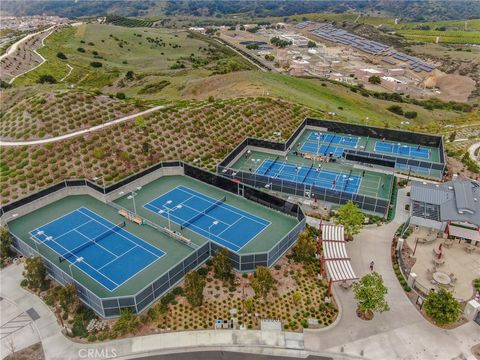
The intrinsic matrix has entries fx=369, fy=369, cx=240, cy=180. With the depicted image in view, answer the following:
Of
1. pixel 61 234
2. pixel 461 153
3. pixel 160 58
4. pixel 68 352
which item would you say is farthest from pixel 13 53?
pixel 461 153

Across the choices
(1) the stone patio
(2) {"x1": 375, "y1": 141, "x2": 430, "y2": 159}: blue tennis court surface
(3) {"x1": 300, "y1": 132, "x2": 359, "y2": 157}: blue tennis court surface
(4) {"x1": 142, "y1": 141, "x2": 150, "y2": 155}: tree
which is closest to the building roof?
(1) the stone patio

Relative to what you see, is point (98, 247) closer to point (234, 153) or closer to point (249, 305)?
point (249, 305)

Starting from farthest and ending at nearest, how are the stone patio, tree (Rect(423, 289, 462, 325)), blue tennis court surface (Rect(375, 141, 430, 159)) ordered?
blue tennis court surface (Rect(375, 141, 430, 159))
the stone patio
tree (Rect(423, 289, 462, 325))

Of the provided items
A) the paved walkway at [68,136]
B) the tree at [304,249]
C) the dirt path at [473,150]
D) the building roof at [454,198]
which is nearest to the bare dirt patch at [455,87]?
the dirt path at [473,150]

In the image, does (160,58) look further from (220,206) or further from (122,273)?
(122,273)

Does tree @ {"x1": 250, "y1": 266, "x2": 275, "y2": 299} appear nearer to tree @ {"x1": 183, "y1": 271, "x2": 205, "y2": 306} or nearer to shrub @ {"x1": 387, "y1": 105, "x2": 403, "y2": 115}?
tree @ {"x1": 183, "y1": 271, "x2": 205, "y2": 306}

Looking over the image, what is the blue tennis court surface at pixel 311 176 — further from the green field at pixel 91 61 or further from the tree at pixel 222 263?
the green field at pixel 91 61
